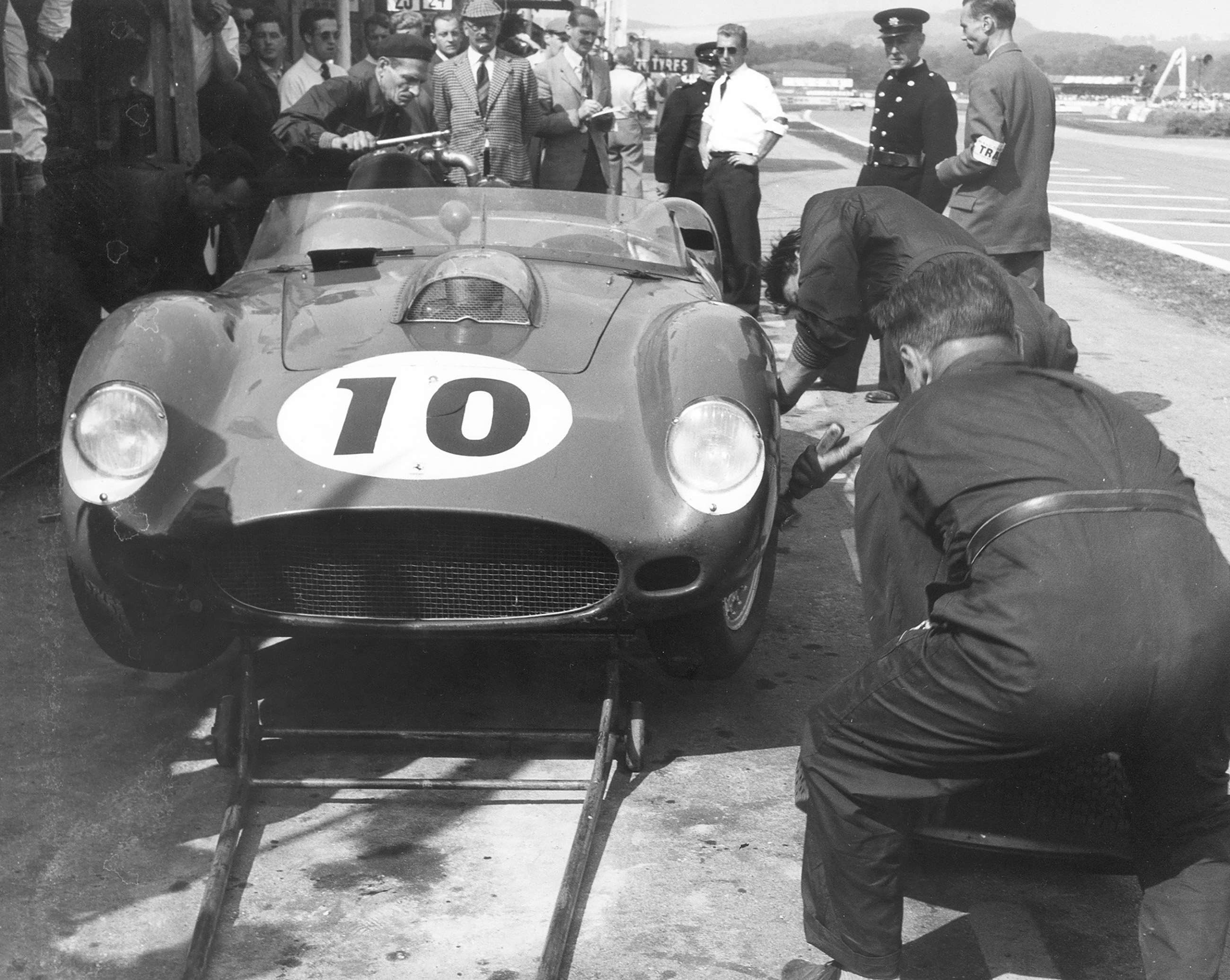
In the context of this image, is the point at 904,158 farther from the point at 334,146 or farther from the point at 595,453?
the point at 595,453

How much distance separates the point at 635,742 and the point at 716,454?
0.70 meters

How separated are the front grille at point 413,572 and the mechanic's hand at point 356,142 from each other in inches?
114

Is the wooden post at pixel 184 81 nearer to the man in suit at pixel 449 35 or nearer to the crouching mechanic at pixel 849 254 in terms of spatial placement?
the man in suit at pixel 449 35

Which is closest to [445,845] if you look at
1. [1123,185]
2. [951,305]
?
[951,305]

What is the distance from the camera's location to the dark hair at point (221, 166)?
5.63 meters

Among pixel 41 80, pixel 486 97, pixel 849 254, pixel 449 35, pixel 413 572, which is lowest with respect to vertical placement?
pixel 413 572

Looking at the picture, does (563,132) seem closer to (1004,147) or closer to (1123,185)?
(1004,147)

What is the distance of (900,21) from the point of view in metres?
7.38

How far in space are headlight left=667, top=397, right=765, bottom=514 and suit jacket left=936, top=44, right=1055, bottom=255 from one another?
3172mm

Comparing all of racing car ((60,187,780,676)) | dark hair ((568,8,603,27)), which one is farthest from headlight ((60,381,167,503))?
dark hair ((568,8,603,27))

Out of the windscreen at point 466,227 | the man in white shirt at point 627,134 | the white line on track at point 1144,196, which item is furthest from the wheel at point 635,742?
the white line on track at point 1144,196

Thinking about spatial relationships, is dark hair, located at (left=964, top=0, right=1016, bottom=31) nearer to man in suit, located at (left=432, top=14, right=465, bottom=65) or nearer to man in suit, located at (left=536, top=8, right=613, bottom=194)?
man in suit, located at (left=536, top=8, right=613, bottom=194)

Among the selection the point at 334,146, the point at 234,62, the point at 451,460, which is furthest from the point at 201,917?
the point at 234,62

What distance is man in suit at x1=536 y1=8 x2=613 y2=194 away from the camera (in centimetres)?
896
